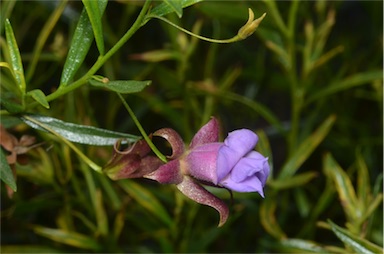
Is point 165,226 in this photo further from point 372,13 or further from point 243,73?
point 372,13

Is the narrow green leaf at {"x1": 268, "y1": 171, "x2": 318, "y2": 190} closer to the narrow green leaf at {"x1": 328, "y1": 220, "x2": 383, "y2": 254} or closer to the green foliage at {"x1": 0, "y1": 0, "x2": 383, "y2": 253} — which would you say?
the green foliage at {"x1": 0, "y1": 0, "x2": 383, "y2": 253}

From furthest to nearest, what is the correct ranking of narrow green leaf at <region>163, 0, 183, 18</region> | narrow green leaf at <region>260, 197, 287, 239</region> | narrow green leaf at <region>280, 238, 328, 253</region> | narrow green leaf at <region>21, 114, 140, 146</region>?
1. narrow green leaf at <region>260, 197, 287, 239</region>
2. narrow green leaf at <region>280, 238, 328, 253</region>
3. narrow green leaf at <region>21, 114, 140, 146</region>
4. narrow green leaf at <region>163, 0, 183, 18</region>

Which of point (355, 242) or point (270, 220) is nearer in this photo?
point (355, 242)

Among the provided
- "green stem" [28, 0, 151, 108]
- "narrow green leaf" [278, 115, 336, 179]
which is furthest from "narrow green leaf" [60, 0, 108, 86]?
"narrow green leaf" [278, 115, 336, 179]

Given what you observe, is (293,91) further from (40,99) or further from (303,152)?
(40,99)

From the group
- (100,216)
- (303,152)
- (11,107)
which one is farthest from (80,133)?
(303,152)

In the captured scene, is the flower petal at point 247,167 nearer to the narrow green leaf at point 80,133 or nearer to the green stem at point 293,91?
the narrow green leaf at point 80,133

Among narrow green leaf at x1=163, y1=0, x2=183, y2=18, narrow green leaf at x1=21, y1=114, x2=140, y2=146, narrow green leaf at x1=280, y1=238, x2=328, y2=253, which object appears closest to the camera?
narrow green leaf at x1=163, y1=0, x2=183, y2=18
